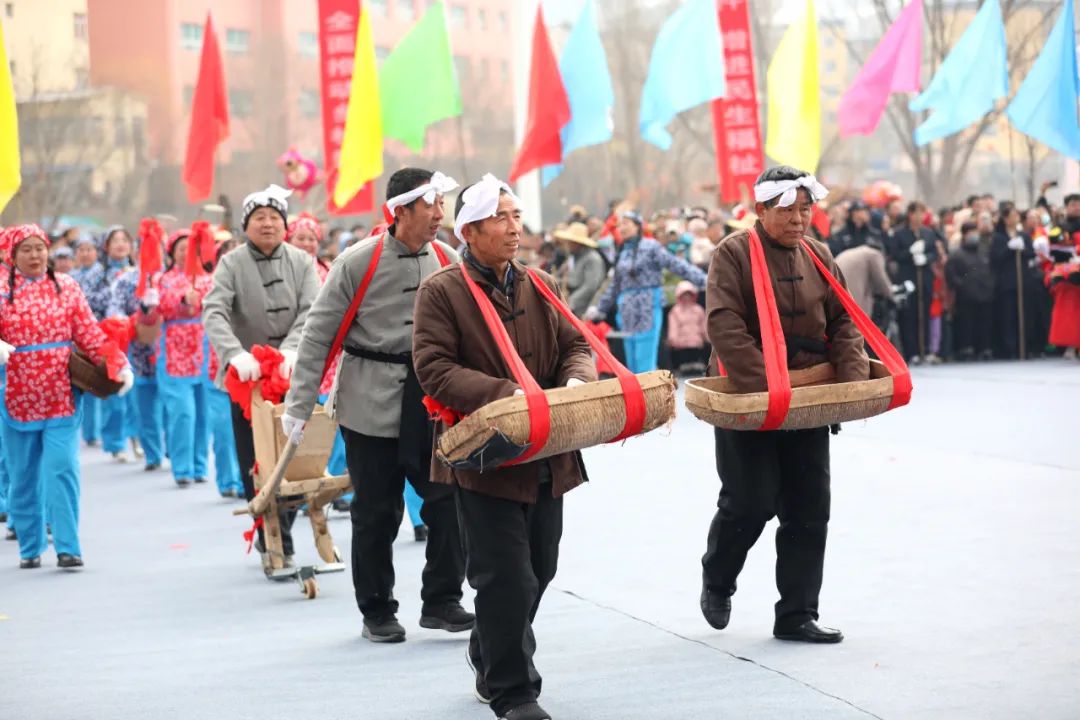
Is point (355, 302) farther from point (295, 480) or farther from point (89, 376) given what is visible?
point (89, 376)

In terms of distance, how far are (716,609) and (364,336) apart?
6.25 ft

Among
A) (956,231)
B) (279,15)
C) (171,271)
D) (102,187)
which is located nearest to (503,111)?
(279,15)

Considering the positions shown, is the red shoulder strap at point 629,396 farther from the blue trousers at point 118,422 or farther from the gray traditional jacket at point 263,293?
the blue trousers at point 118,422

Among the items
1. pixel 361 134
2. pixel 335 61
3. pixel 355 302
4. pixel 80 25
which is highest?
pixel 80 25

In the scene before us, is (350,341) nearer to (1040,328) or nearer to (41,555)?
(41,555)

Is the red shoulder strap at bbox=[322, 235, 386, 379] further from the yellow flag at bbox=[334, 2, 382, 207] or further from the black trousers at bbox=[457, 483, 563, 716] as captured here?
the yellow flag at bbox=[334, 2, 382, 207]

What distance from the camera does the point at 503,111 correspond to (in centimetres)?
4106

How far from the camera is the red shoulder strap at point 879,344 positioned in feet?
20.4

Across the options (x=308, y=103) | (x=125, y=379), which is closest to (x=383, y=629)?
(x=125, y=379)

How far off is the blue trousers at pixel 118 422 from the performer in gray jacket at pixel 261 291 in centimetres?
610

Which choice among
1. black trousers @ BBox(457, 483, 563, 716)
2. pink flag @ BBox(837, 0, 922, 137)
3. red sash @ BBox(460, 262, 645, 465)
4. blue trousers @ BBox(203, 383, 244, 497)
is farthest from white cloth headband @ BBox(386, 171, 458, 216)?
pink flag @ BBox(837, 0, 922, 137)

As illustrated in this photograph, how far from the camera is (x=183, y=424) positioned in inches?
500

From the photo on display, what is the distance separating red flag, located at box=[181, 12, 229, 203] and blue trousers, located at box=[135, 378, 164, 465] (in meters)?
4.60

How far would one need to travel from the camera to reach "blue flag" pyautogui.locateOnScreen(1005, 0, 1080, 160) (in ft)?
42.8
